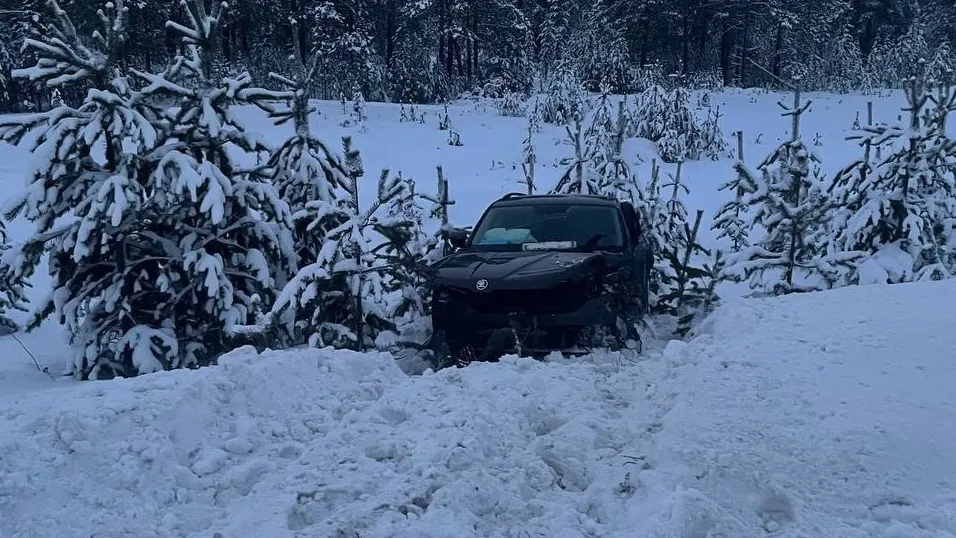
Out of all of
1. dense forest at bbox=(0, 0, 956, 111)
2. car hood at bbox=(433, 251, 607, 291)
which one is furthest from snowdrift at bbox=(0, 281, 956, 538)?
dense forest at bbox=(0, 0, 956, 111)

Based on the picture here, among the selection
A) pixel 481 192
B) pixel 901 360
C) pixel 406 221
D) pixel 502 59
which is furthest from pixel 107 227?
pixel 502 59

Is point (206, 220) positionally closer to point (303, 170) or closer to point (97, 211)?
point (97, 211)

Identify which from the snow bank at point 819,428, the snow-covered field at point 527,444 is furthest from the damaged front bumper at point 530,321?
the snow bank at point 819,428

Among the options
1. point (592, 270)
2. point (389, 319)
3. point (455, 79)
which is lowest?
point (389, 319)

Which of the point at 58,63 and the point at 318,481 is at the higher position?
the point at 58,63

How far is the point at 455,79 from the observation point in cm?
4250

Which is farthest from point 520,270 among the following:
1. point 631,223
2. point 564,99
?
point 564,99

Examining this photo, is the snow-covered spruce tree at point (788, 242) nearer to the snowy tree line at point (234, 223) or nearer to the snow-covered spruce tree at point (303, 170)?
the snowy tree line at point (234, 223)

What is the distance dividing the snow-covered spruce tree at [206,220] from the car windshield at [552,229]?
2.33 meters

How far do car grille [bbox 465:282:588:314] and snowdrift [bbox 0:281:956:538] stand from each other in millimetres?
654

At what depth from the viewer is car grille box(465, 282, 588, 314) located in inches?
226

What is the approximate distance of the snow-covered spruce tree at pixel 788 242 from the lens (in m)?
7.75

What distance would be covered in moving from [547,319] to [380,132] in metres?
22.8

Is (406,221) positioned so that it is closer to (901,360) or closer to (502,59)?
(901,360)
